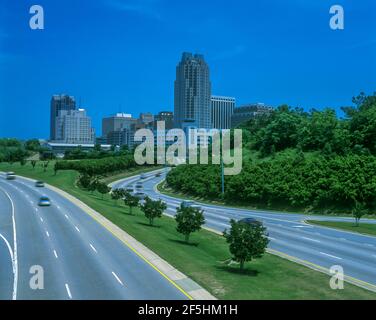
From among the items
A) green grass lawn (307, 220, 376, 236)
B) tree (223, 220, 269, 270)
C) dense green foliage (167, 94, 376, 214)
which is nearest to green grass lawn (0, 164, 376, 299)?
tree (223, 220, 269, 270)

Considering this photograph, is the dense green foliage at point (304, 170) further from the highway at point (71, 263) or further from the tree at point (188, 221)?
the highway at point (71, 263)

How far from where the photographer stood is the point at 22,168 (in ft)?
432

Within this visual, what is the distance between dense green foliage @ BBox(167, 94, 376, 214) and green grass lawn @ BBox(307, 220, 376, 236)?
4.56 meters

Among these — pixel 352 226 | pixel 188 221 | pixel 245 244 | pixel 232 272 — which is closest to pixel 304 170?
pixel 352 226

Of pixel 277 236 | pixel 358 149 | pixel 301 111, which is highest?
pixel 301 111

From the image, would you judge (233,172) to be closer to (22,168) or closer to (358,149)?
(358,149)

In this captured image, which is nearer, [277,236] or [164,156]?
[277,236]

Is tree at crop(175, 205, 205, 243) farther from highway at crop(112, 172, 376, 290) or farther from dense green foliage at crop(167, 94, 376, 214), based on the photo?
dense green foliage at crop(167, 94, 376, 214)

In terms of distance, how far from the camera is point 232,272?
100 feet

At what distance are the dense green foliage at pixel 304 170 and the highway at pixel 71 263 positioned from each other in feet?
111

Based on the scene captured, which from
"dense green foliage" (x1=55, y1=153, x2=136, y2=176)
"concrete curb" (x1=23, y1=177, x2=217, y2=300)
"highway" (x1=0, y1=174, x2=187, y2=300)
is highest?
"dense green foliage" (x1=55, y1=153, x2=136, y2=176)

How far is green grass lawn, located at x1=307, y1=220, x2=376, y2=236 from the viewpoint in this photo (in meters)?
48.2

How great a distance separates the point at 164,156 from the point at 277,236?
379 feet
